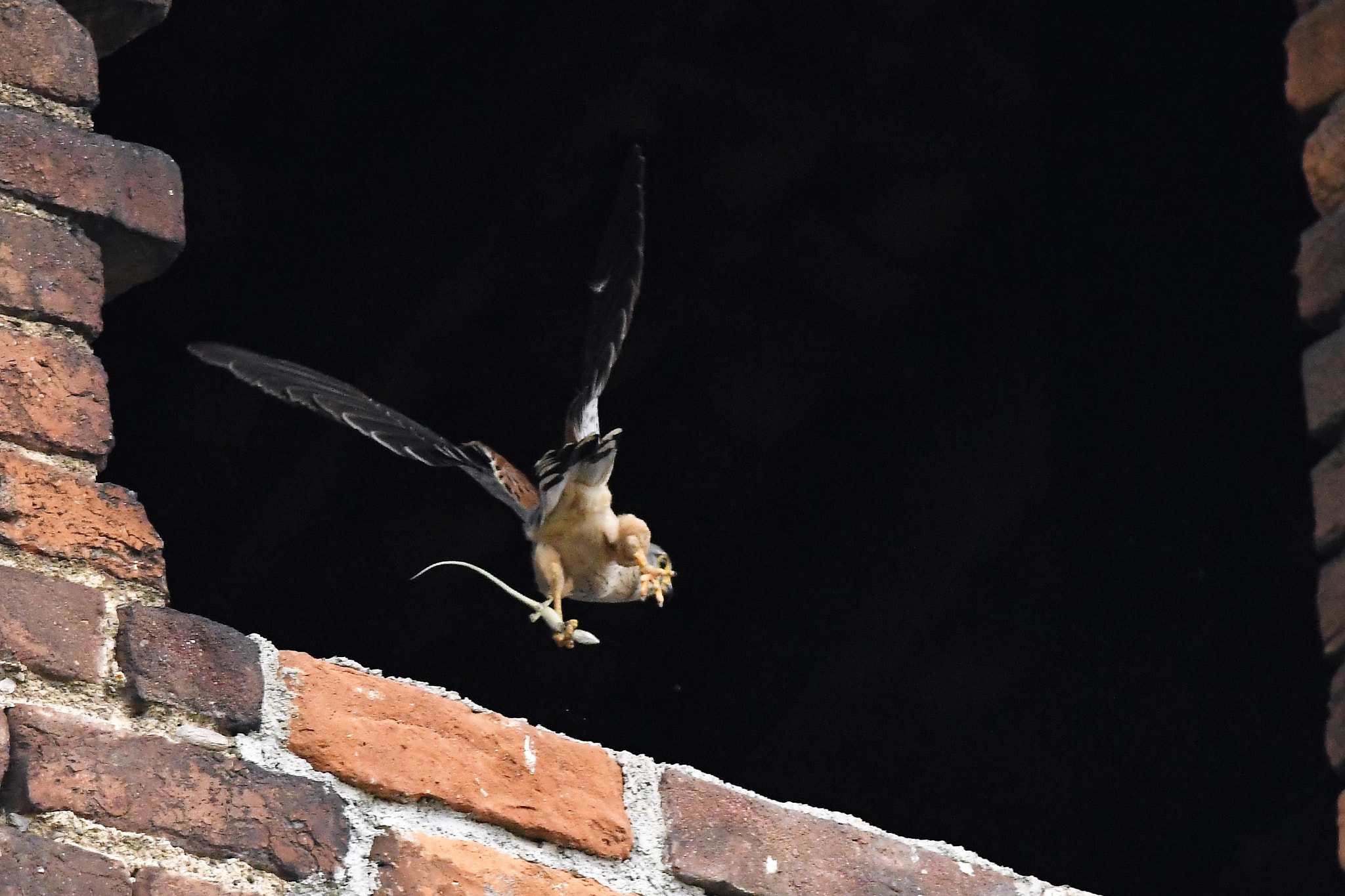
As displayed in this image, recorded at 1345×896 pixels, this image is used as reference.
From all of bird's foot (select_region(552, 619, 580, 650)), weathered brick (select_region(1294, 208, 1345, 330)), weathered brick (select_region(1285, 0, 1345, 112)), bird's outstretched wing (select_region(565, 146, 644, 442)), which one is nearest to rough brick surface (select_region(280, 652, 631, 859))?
bird's foot (select_region(552, 619, 580, 650))

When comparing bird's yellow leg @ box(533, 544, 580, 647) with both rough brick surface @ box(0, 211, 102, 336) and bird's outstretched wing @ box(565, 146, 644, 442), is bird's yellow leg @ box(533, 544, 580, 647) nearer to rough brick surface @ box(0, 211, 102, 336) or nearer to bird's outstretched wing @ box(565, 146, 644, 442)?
bird's outstretched wing @ box(565, 146, 644, 442)

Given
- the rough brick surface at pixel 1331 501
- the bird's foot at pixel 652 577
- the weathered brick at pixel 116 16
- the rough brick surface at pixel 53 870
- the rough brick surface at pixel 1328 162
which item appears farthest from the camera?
the bird's foot at pixel 652 577

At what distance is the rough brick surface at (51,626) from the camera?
51.8 inches

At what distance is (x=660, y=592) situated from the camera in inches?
77.5

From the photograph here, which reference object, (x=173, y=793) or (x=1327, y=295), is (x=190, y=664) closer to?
(x=173, y=793)

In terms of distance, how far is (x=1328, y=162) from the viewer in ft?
6.27

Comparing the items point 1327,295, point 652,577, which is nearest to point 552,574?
point 652,577

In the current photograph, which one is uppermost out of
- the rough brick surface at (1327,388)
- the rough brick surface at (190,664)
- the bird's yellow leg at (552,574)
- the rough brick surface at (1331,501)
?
the rough brick surface at (1327,388)

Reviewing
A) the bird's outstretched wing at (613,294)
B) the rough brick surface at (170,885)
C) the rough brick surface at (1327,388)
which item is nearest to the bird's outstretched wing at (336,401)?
the bird's outstretched wing at (613,294)

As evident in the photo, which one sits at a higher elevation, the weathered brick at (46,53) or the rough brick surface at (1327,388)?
the rough brick surface at (1327,388)

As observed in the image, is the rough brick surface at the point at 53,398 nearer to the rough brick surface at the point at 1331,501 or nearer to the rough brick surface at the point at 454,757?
the rough brick surface at the point at 454,757

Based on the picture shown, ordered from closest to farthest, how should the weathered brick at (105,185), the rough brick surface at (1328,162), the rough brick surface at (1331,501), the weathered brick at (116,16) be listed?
1. the weathered brick at (105,185)
2. the weathered brick at (116,16)
3. the rough brick surface at (1331,501)
4. the rough brick surface at (1328,162)

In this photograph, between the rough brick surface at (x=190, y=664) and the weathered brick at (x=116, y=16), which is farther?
the weathered brick at (x=116, y=16)

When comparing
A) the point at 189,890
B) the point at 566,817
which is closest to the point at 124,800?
the point at 189,890
